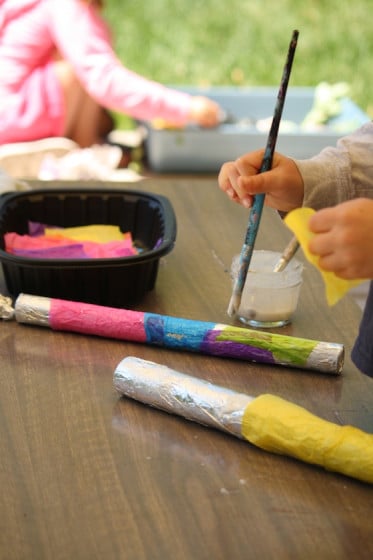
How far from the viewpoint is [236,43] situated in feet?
11.8

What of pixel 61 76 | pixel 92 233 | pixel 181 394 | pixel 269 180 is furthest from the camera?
pixel 61 76

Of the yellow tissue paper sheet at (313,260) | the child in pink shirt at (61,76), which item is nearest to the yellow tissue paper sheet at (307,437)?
the yellow tissue paper sheet at (313,260)

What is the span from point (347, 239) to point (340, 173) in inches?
11.1

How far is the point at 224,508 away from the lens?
77 cm

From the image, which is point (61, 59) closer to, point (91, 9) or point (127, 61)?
point (91, 9)

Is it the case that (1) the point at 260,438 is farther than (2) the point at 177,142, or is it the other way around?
(2) the point at 177,142

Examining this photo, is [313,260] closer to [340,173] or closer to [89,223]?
[340,173]

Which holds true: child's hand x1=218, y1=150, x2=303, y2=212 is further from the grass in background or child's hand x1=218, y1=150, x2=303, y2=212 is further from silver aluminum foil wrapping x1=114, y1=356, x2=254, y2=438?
the grass in background

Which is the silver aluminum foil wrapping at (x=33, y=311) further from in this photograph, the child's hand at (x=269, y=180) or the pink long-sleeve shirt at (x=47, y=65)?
the pink long-sleeve shirt at (x=47, y=65)

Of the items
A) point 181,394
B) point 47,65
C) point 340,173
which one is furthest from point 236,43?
point 181,394

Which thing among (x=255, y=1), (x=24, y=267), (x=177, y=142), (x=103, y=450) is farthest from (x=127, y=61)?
(x=103, y=450)

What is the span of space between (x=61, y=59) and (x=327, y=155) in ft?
5.99

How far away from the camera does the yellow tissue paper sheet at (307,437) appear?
81cm

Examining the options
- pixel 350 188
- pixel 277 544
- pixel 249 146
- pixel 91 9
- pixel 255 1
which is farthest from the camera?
pixel 255 1
